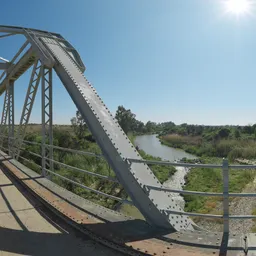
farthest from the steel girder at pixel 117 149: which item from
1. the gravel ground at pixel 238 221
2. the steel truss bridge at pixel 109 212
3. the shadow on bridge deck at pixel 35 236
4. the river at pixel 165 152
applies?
the river at pixel 165 152

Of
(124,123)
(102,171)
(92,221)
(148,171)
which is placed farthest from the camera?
(124,123)

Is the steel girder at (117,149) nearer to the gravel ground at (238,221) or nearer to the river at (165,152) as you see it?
the gravel ground at (238,221)

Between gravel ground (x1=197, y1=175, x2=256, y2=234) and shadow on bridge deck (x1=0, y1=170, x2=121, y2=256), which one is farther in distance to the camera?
gravel ground (x1=197, y1=175, x2=256, y2=234)

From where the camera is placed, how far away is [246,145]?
1484 inches

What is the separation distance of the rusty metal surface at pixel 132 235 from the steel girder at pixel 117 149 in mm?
260

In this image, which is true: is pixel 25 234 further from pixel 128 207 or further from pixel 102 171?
pixel 102 171

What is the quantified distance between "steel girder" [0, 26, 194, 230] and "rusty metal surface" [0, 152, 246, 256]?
260 millimetres

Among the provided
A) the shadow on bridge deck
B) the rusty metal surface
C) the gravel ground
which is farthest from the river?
the shadow on bridge deck

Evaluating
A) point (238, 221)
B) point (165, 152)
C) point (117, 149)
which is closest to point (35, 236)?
point (117, 149)

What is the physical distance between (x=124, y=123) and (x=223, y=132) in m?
23.7

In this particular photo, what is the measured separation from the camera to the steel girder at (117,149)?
355cm

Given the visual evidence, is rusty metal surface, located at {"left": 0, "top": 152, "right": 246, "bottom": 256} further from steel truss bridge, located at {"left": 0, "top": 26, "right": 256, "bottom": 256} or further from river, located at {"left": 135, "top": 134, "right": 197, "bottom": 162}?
river, located at {"left": 135, "top": 134, "right": 197, "bottom": 162}

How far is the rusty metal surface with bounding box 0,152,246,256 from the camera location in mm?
2867

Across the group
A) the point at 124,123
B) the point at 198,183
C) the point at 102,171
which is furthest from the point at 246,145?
the point at 102,171
